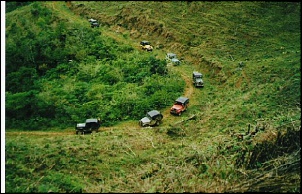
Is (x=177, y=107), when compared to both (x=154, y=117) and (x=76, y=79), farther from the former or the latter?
(x=76, y=79)

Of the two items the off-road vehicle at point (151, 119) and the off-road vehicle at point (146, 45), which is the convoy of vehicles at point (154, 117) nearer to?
the off-road vehicle at point (151, 119)

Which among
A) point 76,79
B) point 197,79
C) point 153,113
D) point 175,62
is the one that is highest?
point 153,113

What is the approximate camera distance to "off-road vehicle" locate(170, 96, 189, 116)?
31.3 metres

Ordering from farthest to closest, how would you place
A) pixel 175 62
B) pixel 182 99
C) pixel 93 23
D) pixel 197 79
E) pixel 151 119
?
pixel 93 23 < pixel 175 62 < pixel 197 79 < pixel 182 99 < pixel 151 119

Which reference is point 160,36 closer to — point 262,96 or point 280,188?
point 262,96

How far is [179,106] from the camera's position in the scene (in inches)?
1249

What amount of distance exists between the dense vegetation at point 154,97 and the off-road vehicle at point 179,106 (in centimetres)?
69

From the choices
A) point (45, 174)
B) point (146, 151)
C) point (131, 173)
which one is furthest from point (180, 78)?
point (45, 174)

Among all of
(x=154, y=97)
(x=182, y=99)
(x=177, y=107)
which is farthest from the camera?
(x=154, y=97)

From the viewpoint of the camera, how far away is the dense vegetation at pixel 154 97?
1881 centimetres

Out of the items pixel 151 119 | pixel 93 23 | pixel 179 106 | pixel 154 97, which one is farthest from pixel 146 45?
pixel 151 119

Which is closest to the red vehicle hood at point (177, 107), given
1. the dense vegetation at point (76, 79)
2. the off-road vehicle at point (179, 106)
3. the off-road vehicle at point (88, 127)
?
the off-road vehicle at point (179, 106)

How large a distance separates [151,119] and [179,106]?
3555 mm

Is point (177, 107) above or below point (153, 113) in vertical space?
below
